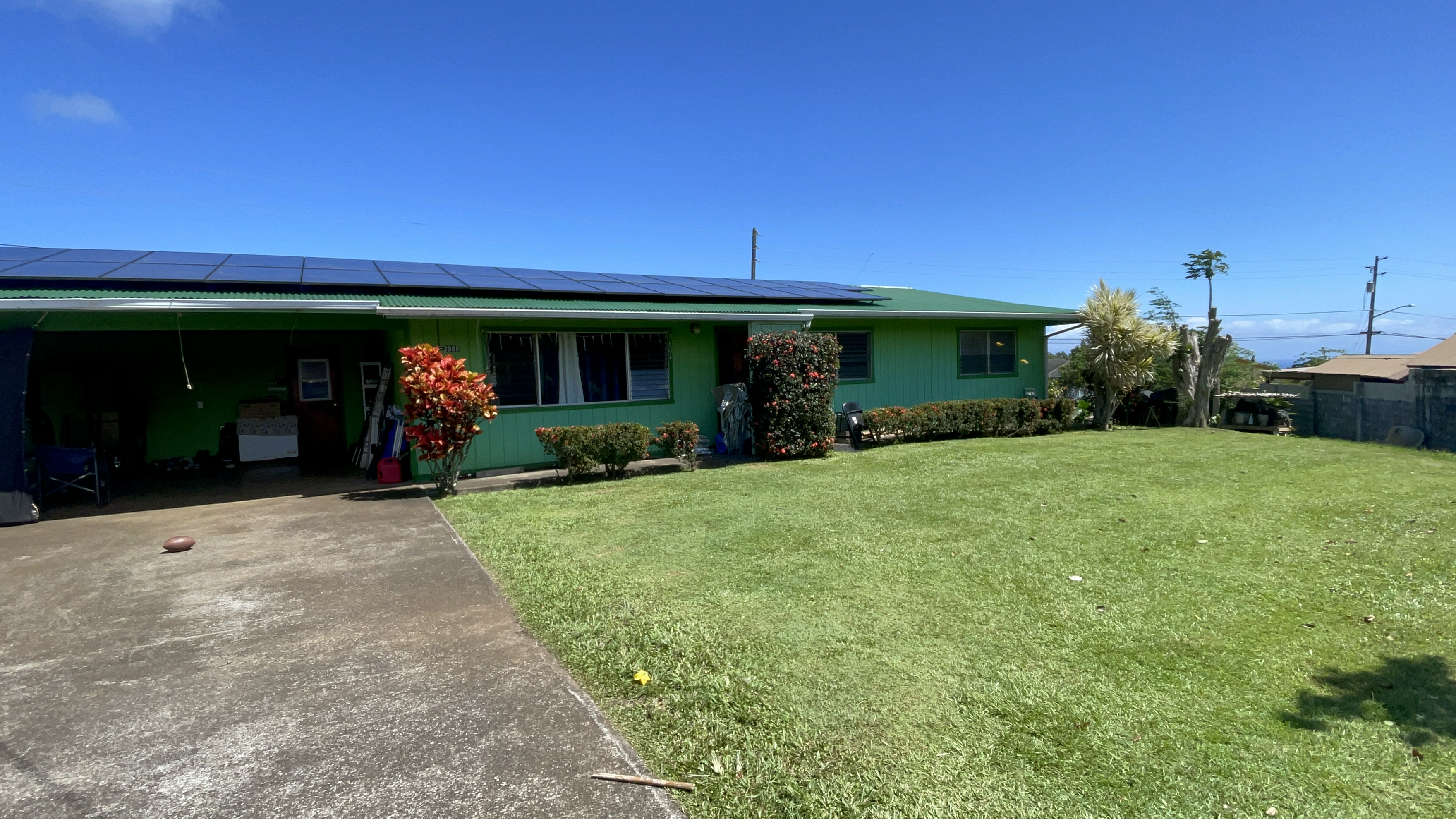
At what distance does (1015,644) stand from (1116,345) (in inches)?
503

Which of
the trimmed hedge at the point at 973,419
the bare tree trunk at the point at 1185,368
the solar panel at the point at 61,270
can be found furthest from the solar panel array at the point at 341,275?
the bare tree trunk at the point at 1185,368

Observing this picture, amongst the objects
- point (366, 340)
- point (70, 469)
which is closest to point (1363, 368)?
point (366, 340)

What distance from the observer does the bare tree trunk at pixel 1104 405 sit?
15.0 metres

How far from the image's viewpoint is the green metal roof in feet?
24.8

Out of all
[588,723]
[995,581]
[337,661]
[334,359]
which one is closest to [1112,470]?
[995,581]

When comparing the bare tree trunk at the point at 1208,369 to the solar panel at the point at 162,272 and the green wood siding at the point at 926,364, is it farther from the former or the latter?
the solar panel at the point at 162,272

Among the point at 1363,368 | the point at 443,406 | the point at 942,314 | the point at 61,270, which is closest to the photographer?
the point at 443,406

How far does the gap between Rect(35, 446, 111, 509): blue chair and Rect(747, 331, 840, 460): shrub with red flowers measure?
847 centimetres

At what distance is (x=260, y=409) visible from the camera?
1239cm

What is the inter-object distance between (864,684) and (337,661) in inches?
112

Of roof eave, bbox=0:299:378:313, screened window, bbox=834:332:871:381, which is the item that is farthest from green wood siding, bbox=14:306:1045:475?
roof eave, bbox=0:299:378:313

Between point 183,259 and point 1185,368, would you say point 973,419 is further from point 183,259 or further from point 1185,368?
point 183,259

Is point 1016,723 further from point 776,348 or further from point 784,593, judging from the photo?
point 776,348

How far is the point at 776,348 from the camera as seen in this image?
10.7 meters
